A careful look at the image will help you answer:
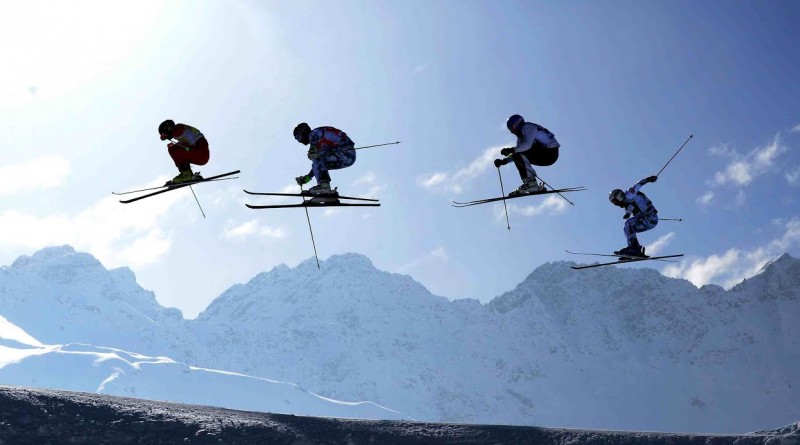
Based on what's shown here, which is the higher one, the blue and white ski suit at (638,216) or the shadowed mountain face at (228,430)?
the blue and white ski suit at (638,216)

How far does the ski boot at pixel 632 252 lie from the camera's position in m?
33.8

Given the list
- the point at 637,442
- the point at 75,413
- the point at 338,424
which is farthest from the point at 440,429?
the point at 75,413

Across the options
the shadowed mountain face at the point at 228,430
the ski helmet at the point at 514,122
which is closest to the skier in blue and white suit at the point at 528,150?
the ski helmet at the point at 514,122

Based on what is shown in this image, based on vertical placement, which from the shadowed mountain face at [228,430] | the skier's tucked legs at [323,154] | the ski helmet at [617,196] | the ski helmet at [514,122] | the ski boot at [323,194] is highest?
the ski helmet at [514,122]

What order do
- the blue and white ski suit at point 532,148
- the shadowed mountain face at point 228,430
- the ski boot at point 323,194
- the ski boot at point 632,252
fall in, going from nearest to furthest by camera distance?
the ski boot at point 323,194, the blue and white ski suit at point 532,148, the shadowed mountain face at point 228,430, the ski boot at point 632,252

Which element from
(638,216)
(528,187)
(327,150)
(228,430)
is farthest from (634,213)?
(228,430)

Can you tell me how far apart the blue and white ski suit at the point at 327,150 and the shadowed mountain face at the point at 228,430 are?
32.0 ft

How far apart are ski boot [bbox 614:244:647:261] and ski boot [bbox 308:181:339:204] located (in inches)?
431

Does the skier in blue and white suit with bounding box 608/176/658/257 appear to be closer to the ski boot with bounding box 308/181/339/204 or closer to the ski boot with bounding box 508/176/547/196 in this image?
the ski boot with bounding box 508/176/547/196

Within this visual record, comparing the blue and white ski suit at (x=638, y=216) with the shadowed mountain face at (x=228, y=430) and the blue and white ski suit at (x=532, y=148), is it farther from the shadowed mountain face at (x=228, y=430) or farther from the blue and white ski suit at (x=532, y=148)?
the shadowed mountain face at (x=228, y=430)

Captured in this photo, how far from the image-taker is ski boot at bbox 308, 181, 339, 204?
2920 cm

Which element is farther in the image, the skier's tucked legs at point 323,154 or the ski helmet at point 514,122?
the ski helmet at point 514,122

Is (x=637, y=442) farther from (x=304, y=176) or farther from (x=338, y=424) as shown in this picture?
(x=304, y=176)

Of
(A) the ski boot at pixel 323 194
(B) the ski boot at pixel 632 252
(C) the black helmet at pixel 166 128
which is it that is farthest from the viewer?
(B) the ski boot at pixel 632 252
